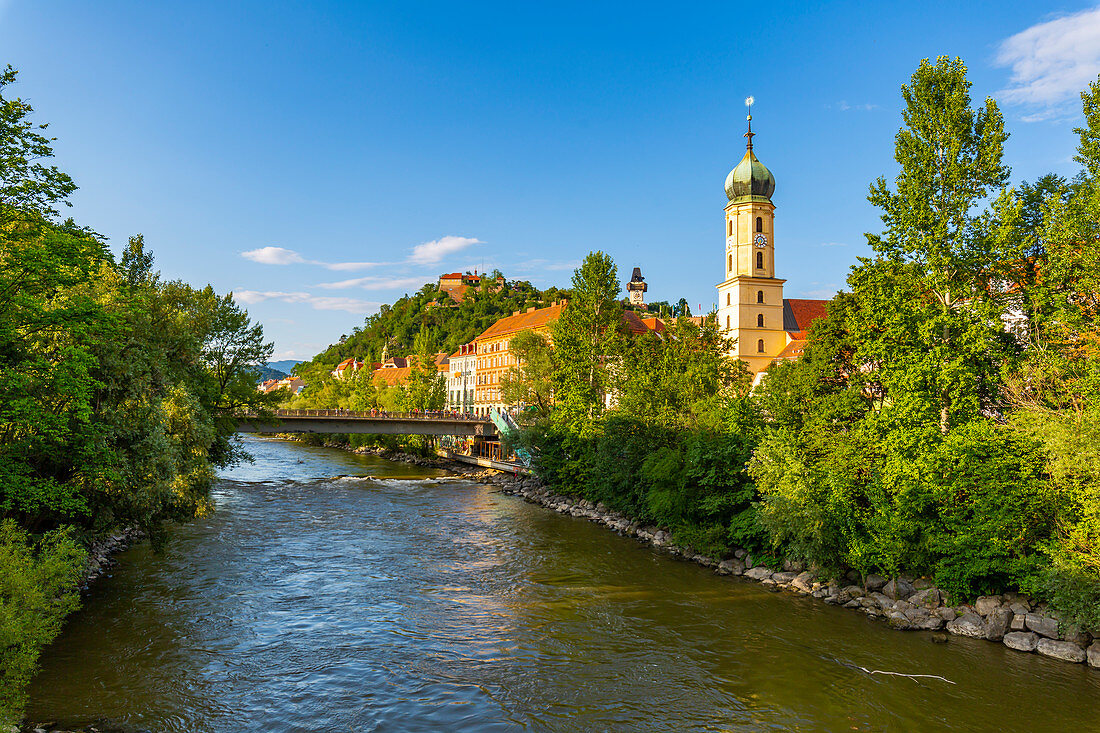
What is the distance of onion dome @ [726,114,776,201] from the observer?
6069 centimetres

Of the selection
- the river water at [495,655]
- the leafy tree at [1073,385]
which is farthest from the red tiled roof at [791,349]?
the leafy tree at [1073,385]

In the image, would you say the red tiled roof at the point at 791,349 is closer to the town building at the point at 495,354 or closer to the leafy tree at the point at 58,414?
the town building at the point at 495,354

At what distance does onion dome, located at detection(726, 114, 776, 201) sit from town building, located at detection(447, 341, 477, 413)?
5429 centimetres

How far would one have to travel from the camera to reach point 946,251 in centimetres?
2286

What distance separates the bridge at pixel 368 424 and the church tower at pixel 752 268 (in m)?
25.2

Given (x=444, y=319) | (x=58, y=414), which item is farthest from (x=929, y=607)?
(x=444, y=319)

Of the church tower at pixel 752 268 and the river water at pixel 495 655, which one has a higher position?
the church tower at pixel 752 268

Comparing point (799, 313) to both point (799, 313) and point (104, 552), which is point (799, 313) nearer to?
point (799, 313)

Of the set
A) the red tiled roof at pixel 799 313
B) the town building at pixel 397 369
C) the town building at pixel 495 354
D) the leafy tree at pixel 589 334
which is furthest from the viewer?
the town building at pixel 397 369

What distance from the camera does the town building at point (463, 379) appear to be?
105125 millimetres

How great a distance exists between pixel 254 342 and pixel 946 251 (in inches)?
1373

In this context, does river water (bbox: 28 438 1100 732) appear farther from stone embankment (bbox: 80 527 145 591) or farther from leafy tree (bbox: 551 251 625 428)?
leafy tree (bbox: 551 251 625 428)

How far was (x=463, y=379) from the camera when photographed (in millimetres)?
109375

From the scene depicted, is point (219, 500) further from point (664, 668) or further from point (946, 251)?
point (946, 251)
